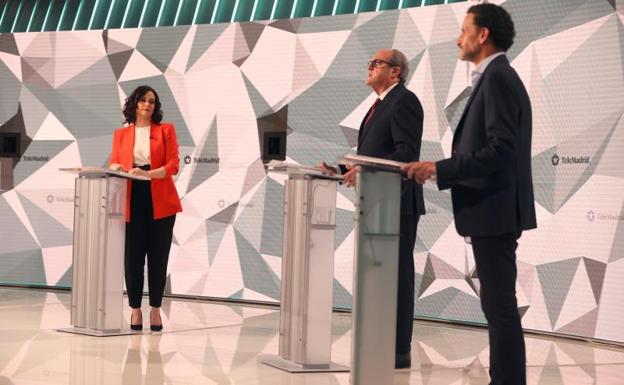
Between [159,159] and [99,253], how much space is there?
742 mm

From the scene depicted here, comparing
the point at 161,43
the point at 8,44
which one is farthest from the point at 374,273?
the point at 8,44

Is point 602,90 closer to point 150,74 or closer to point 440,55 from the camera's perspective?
point 440,55

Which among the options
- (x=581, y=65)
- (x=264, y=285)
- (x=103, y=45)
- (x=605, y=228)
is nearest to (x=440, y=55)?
(x=581, y=65)

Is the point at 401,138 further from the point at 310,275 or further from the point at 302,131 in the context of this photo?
the point at 302,131

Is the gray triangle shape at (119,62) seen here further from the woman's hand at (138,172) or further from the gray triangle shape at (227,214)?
the woman's hand at (138,172)

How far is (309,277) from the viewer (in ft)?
14.7

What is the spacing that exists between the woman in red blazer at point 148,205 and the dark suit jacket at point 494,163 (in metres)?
2.84

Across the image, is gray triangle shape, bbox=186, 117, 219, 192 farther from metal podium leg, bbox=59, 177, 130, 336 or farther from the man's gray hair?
the man's gray hair

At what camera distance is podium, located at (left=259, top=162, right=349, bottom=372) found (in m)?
4.47

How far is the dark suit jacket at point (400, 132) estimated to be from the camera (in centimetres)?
448

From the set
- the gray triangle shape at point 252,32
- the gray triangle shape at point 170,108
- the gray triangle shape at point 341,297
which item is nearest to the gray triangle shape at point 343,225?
the gray triangle shape at point 341,297

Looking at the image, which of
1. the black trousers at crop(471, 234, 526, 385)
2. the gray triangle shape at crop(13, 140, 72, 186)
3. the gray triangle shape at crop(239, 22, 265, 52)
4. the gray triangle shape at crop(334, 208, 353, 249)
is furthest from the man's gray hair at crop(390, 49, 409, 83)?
the gray triangle shape at crop(13, 140, 72, 186)

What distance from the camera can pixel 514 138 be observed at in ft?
10.3

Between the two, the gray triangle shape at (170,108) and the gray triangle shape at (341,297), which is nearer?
the gray triangle shape at (341,297)
